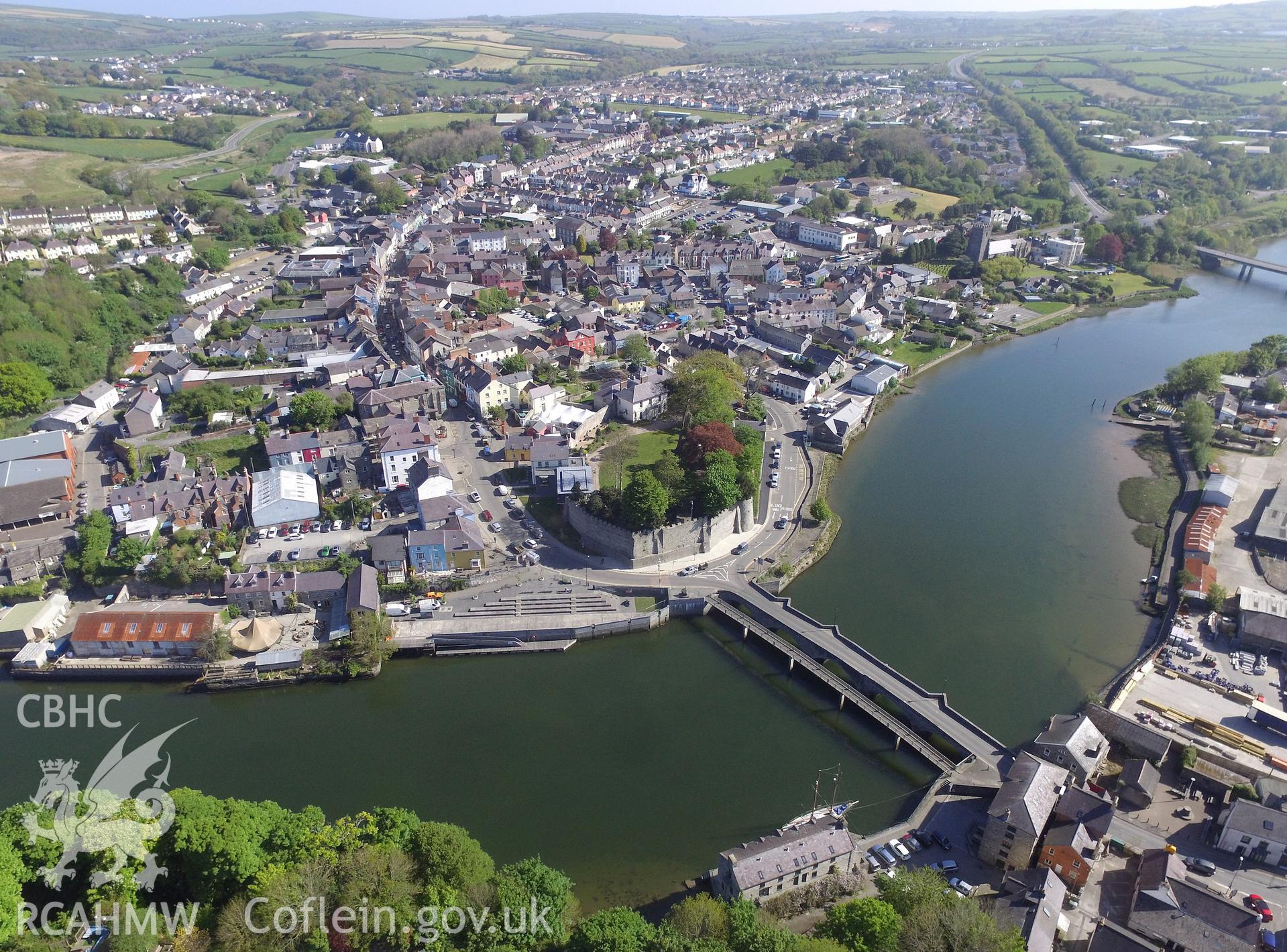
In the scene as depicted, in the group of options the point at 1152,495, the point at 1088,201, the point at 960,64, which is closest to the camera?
the point at 1152,495

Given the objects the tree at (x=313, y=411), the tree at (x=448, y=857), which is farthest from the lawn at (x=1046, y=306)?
the tree at (x=448, y=857)

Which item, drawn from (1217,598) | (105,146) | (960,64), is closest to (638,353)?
(1217,598)

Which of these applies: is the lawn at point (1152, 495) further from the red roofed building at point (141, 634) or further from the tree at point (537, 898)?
the red roofed building at point (141, 634)

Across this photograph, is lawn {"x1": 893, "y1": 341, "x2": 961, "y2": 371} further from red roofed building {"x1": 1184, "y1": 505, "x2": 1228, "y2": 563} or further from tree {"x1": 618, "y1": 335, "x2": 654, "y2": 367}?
red roofed building {"x1": 1184, "y1": 505, "x2": 1228, "y2": 563}

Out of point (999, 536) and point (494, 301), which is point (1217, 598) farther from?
point (494, 301)

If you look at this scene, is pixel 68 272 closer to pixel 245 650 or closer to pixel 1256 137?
pixel 245 650

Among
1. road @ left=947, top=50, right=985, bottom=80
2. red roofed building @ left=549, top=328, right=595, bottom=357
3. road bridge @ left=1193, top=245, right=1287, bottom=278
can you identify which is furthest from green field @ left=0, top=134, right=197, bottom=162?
road @ left=947, top=50, right=985, bottom=80
